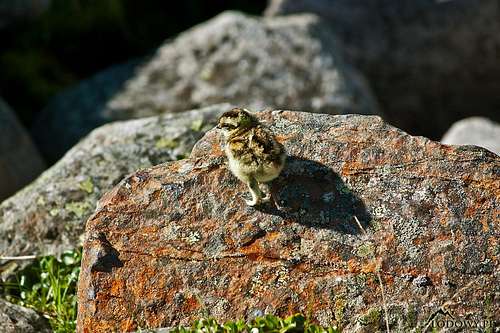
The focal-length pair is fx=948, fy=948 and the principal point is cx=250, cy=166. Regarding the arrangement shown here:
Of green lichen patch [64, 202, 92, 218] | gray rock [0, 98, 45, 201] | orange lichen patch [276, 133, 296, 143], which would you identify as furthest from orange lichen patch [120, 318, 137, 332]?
gray rock [0, 98, 45, 201]

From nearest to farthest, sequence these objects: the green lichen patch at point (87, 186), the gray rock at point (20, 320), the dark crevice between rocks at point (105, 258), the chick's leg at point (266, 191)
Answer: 1. the dark crevice between rocks at point (105, 258)
2. the chick's leg at point (266, 191)
3. the gray rock at point (20, 320)
4. the green lichen patch at point (87, 186)

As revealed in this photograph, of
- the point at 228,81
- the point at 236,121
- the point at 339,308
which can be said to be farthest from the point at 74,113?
the point at 339,308

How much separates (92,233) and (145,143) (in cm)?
281

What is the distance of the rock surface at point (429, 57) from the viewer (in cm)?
1980

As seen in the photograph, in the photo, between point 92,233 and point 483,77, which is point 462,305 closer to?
point 92,233

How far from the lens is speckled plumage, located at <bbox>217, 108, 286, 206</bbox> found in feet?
26.2

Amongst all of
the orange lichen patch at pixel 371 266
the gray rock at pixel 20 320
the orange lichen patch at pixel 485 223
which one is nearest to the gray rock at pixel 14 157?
the gray rock at pixel 20 320

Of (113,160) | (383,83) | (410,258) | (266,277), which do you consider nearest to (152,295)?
(266,277)

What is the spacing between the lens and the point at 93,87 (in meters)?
16.5

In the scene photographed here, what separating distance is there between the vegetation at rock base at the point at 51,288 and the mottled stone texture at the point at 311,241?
1118 millimetres

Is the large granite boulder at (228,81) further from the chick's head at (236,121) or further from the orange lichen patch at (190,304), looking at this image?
the orange lichen patch at (190,304)

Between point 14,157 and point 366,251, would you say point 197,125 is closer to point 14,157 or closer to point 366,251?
point 366,251

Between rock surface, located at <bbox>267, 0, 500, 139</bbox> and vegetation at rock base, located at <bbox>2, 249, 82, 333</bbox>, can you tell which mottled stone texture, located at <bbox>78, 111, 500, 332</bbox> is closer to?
vegetation at rock base, located at <bbox>2, 249, 82, 333</bbox>

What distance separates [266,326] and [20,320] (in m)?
2.58
